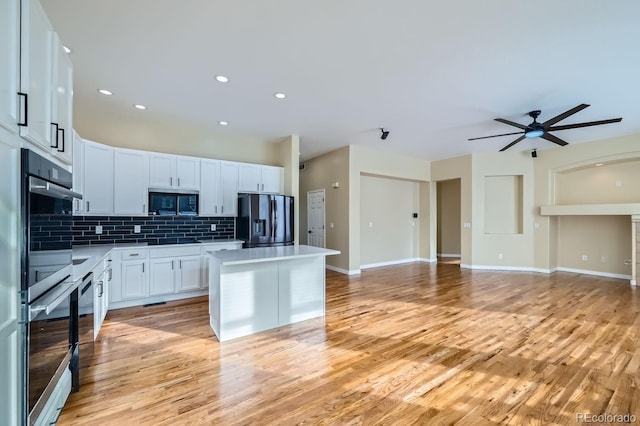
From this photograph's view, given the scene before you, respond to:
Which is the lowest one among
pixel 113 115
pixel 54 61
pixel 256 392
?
pixel 256 392

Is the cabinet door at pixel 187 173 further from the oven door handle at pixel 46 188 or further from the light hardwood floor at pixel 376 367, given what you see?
the oven door handle at pixel 46 188

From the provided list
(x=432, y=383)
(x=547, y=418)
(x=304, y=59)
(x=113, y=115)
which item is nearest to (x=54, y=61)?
(x=304, y=59)

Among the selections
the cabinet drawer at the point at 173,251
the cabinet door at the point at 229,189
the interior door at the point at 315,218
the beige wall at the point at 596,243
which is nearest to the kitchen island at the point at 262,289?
the cabinet drawer at the point at 173,251

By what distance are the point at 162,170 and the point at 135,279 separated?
5.46ft

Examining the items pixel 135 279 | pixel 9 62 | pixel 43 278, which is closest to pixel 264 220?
pixel 135 279

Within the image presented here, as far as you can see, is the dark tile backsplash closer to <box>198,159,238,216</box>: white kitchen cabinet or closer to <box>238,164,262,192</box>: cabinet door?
<box>198,159,238,216</box>: white kitchen cabinet

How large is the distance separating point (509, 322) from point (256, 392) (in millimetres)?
3079

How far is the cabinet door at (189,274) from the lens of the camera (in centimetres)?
430

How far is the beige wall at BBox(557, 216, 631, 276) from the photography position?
587 cm

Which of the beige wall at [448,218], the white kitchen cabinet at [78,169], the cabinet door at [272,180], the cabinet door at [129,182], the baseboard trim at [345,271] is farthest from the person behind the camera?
the beige wall at [448,218]

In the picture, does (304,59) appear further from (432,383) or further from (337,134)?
(432,383)

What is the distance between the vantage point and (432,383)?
222 cm

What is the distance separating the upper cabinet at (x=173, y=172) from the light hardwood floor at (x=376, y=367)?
1835 millimetres

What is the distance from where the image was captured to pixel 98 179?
12.9 ft
